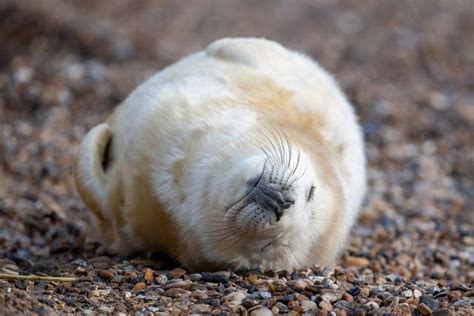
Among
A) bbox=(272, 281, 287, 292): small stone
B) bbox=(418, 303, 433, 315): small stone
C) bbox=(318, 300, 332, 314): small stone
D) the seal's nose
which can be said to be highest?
the seal's nose

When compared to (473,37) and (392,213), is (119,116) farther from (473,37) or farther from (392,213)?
(473,37)

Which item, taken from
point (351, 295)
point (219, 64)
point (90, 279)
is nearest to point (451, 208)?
point (219, 64)

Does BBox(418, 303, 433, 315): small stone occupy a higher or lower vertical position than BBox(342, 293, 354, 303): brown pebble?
higher

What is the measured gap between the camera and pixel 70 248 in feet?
20.4

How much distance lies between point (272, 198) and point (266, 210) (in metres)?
0.08

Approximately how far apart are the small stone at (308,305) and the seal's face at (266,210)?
1.36ft

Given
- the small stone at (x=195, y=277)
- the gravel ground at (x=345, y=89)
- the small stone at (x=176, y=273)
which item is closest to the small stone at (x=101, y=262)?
the gravel ground at (x=345, y=89)

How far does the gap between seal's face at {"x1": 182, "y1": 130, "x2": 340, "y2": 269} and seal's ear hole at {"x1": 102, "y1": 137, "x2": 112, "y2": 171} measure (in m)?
1.17

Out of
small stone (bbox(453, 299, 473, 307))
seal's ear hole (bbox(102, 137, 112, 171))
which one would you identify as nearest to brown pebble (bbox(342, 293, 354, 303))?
small stone (bbox(453, 299, 473, 307))

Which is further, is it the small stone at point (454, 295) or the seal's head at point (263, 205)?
the small stone at point (454, 295)

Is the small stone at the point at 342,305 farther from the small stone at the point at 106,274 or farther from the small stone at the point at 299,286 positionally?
the small stone at the point at 106,274

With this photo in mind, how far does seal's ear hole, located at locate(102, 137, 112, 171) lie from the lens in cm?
609

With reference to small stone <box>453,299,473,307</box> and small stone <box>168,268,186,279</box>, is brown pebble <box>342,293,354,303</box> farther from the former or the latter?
small stone <box>168,268,186,279</box>

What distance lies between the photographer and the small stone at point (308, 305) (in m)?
4.54
